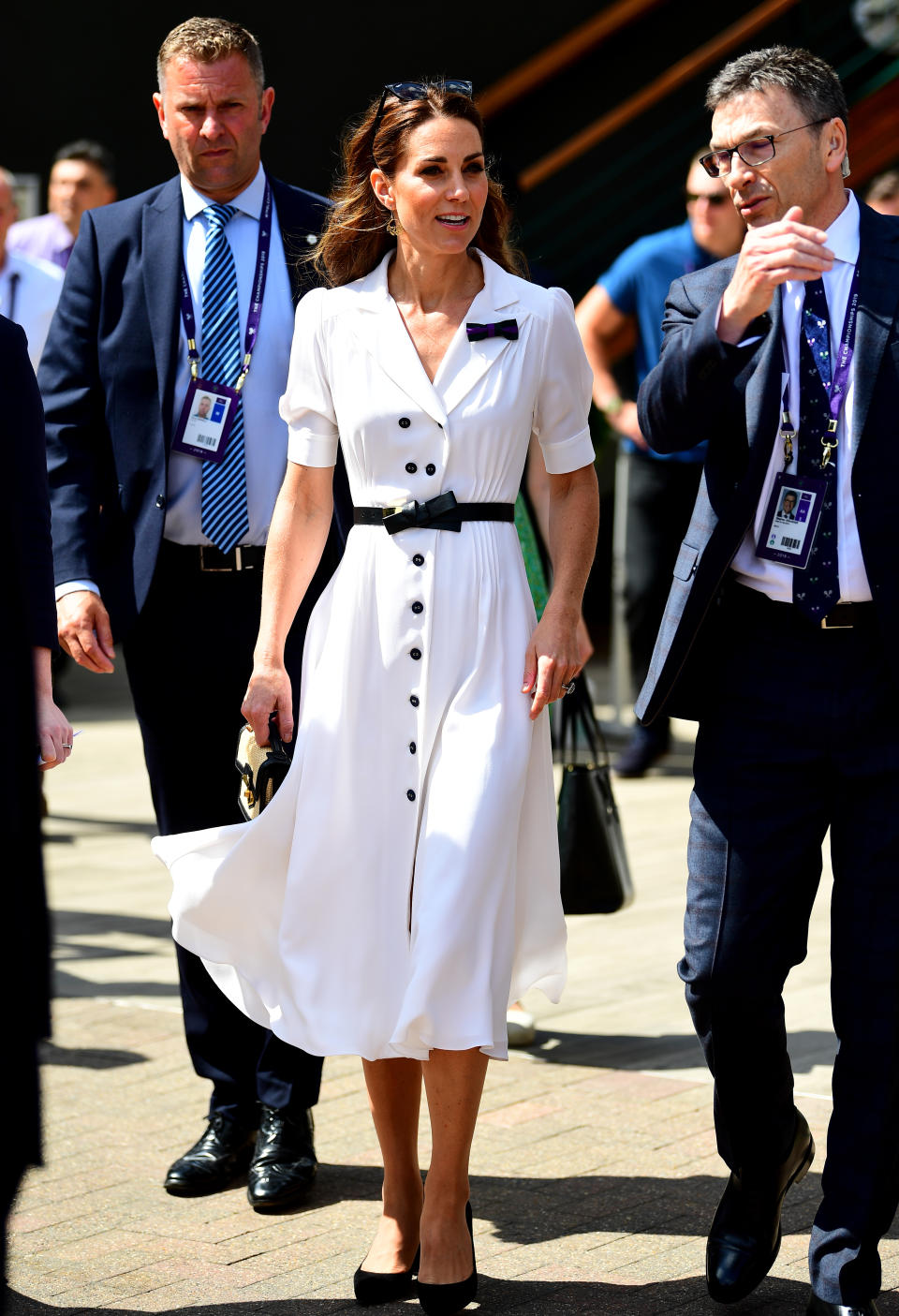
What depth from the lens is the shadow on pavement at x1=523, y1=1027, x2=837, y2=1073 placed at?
5125 millimetres

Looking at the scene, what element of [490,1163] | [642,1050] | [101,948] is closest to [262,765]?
[490,1163]

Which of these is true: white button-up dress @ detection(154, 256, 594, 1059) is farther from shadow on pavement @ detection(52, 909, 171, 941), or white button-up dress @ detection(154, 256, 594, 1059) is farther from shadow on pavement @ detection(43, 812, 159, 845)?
shadow on pavement @ detection(43, 812, 159, 845)

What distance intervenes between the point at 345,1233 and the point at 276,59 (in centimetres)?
1085

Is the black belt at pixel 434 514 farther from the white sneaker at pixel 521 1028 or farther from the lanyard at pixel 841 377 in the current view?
the white sneaker at pixel 521 1028

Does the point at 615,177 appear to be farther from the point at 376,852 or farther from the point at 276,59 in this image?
the point at 376,852

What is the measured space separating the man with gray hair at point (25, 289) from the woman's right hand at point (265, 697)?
13.0ft

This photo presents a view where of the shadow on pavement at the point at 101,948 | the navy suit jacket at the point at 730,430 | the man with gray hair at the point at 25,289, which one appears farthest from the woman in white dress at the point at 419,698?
the man with gray hair at the point at 25,289

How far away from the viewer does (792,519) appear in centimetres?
341

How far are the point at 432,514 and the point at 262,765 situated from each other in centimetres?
63

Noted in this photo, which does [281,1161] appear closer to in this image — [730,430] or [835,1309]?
[835,1309]


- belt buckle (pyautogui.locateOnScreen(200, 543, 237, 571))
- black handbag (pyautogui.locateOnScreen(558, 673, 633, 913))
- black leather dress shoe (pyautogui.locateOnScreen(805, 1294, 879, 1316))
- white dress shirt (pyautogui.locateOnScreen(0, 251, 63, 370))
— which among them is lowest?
black leather dress shoe (pyautogui.locateOnScreen(805, 1294, 879, 1316))

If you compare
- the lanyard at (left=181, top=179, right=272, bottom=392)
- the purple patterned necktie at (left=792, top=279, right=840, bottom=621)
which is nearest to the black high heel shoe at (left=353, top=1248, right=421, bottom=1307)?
the purple patterned necktie at (left=792, top=279, right=840, bottom=621)

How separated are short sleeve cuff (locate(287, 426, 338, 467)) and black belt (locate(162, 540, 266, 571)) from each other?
53 centimetres

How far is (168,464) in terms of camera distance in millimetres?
4316
